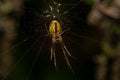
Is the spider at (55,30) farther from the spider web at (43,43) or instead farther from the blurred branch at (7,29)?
the blurred branch at (7,29)

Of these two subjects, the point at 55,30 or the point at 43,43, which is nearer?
the point at 55,30

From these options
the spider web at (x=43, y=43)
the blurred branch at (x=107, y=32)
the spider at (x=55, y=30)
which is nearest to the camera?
the spider at (x=55, y=30)

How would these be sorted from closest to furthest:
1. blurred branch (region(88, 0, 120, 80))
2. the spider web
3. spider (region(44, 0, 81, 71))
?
spider (region(44, 0, 81, 71)), blurred branch (region(88, 0, 120, 80)), the spider web

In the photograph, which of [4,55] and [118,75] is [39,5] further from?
[118,75]

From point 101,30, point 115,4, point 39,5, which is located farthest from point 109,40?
point 39,5

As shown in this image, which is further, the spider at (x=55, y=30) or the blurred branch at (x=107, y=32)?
the blurred branch at (x=107, y=32)

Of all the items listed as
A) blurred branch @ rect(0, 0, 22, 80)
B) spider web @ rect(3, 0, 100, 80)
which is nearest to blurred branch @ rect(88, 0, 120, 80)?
spider web @ rect(3, 0, 100, 80)

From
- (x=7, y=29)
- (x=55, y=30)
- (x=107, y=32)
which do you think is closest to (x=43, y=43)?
(x=7, y=29)

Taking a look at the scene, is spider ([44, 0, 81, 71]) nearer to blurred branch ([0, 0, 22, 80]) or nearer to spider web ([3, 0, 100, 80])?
spider web ([3, 0, 100, 80])

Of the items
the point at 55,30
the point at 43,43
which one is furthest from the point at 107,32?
the point at 55,30

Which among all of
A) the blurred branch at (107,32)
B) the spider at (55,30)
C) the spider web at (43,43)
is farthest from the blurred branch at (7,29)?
the blurred branch at (107,32)

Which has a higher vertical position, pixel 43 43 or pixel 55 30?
pixel 55 30

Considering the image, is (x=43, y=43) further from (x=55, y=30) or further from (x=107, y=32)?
(x=55, y=30)
